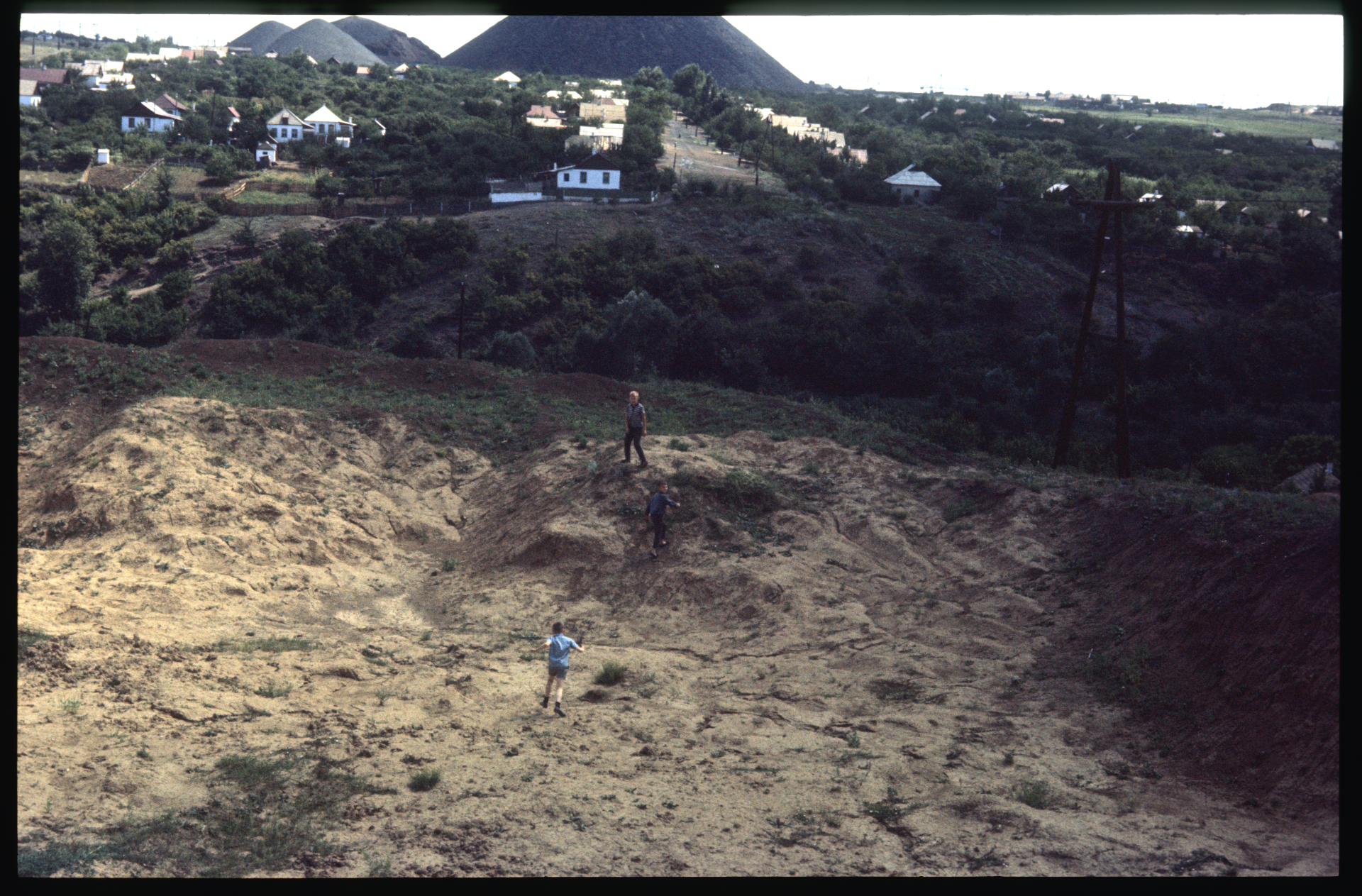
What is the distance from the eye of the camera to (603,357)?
44.1 m

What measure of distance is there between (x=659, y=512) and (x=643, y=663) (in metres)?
4.10

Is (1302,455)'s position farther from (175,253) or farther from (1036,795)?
(175,253)

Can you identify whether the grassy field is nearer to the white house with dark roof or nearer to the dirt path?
the white house with dark roof

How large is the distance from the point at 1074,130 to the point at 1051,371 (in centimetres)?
8111

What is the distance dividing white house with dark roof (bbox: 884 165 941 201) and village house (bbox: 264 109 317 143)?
2209 inches

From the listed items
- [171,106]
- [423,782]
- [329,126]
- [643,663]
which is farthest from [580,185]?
[423,782]

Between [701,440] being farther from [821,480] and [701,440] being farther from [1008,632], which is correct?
[1008,632]

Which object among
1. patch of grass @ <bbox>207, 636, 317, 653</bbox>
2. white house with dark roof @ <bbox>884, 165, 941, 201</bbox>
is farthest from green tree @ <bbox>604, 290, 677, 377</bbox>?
white house with dark roof @ <bbox>884, 165, 941, 201</bbox>

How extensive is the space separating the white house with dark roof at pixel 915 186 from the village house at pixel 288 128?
56.1 meters

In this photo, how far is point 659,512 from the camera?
1928cm

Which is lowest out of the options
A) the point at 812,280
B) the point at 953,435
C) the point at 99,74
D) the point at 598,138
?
the point at 953,435

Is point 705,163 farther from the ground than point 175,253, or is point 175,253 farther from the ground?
point 705,163

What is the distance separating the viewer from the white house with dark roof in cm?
8262
